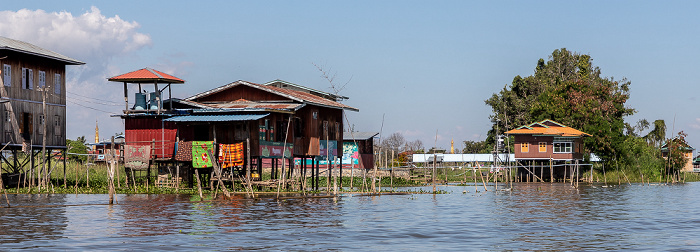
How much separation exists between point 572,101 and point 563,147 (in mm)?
6267

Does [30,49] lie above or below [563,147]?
above

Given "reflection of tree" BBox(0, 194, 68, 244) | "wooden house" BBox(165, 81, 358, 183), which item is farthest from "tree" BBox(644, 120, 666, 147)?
"reflection of tree" BBox(0, 194, 68, 244)

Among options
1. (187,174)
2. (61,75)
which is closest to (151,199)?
(187,174)

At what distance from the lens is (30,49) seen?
135 feet

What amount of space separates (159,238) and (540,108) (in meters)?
57.5

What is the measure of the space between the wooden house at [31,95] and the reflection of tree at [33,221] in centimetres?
760

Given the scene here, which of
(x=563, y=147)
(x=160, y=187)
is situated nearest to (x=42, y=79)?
(x=160, y=187)

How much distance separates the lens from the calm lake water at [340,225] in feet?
64.2

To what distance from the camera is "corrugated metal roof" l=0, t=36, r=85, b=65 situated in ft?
129

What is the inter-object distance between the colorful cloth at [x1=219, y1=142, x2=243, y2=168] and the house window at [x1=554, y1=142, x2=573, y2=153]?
34.7 m

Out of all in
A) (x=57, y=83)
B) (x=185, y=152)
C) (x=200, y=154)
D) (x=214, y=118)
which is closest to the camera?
(x=214, y=118)

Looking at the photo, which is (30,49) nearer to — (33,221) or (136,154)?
(136,154)

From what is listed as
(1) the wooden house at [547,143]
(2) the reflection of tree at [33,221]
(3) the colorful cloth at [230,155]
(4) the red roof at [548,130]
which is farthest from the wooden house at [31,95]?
(1) the wooden house at [547,143]

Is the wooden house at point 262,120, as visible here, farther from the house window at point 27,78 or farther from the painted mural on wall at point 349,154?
the painted mural on wall at point 349,154
